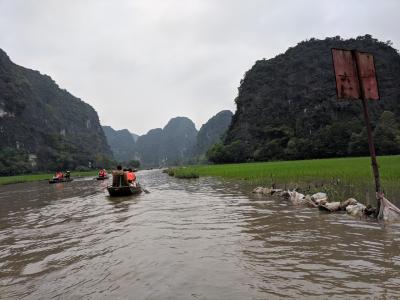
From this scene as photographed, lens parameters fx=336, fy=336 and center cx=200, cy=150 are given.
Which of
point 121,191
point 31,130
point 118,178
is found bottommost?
point 121,191

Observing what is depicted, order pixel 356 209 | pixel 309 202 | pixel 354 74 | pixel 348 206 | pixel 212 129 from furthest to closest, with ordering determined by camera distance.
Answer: pixel 212 129
pixel 309 202
pixel 348 206
pixel 356 209
pixel 354 74

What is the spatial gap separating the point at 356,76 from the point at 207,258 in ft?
17.7

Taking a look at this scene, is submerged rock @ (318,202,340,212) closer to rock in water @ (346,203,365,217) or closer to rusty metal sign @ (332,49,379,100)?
rock in water @ (346,203,365,217)

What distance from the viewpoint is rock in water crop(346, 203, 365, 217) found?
313 inches

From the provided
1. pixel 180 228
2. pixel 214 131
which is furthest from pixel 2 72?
pixel 180 228

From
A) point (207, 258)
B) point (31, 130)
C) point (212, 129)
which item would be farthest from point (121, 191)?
point (212, 129)

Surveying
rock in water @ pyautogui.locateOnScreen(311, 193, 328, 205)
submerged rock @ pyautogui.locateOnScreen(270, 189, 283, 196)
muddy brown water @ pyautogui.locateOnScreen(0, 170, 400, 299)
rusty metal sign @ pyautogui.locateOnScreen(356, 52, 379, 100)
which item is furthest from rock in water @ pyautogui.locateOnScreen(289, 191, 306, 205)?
rusty metal sign @ pyautogui.locateOnScreen(356, 52, 379, 100)

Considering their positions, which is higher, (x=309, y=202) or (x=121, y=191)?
(x=121, y=191)

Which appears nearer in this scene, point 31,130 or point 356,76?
point 356,76

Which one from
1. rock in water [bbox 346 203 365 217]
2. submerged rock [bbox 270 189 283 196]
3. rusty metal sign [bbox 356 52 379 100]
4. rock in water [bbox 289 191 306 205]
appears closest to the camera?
rusty metal sign [bbox 356 52 379 100]

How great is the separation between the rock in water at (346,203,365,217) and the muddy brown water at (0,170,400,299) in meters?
0.21

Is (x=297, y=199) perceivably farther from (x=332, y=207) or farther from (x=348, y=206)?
(x=348, y=206)

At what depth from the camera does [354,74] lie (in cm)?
768

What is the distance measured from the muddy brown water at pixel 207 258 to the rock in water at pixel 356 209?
207 millimetres
